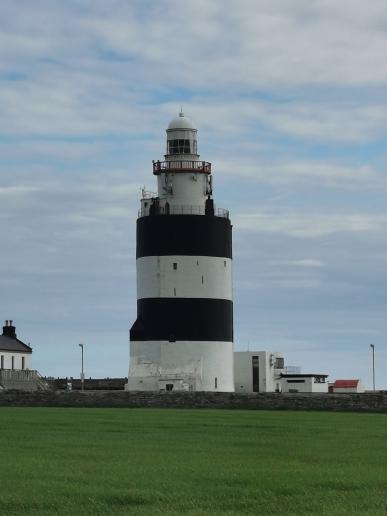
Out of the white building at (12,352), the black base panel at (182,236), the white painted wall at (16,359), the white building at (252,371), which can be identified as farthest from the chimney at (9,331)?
the black base panel at (182,236)

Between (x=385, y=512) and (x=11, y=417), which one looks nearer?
(x=385, y=512)

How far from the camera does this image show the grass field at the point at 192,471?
48.7 ft

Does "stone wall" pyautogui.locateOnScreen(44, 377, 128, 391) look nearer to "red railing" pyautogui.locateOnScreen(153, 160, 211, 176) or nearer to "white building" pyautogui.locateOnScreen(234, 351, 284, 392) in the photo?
"white building" pyautogui.locateOnScreen(234, 351, 284, 392)

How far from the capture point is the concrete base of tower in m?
55.5

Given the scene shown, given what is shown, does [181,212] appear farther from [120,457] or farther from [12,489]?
[12,489]

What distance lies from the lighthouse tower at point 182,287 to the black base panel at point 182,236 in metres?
0.05

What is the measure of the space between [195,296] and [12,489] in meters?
39.3

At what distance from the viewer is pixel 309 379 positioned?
6681 centimetres

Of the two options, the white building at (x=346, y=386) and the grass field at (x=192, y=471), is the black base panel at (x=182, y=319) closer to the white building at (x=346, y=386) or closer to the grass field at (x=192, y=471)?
the white building at (x=346, y=386)

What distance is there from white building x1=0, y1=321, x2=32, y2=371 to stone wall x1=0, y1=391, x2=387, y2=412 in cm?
1552

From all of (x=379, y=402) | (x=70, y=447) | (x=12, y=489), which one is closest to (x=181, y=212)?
(x=379, y=402)

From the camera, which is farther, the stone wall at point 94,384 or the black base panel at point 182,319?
the stone wall at point 94,384

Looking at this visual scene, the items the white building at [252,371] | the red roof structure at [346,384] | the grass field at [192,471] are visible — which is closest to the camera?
the grass field at [192,471]

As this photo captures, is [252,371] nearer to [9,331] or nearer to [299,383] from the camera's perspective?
[299,383]
